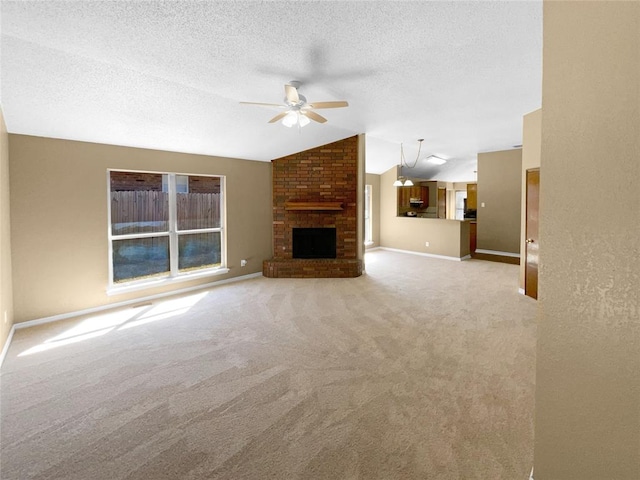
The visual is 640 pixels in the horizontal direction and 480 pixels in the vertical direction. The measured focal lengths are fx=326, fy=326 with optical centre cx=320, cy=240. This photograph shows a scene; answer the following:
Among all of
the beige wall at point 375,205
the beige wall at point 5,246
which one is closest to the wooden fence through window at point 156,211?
the beige wall at point 5,246

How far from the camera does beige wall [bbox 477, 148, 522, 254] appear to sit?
7.62 meters

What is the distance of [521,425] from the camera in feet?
6.63

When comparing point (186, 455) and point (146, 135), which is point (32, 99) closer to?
point (146, 135)

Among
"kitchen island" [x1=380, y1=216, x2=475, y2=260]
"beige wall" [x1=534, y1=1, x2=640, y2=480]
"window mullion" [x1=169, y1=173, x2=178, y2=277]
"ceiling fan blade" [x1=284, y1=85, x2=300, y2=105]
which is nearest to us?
"beige wall" [x1=534, y1=1, x2=640, y2=480]

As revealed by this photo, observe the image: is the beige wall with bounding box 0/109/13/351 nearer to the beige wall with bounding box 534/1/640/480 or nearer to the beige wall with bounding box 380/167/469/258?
the beige wall with bounding box 534/1/640/480

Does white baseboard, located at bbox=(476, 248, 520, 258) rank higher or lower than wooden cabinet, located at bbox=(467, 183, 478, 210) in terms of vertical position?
lower

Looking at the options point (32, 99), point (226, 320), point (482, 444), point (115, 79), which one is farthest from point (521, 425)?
point (32, 99)

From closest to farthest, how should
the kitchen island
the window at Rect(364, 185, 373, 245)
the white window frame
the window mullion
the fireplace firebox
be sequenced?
the white window frame < the window mullion < the fireplace firebox < the kitchen island < the window at Rect(364, 185, 373, 245)

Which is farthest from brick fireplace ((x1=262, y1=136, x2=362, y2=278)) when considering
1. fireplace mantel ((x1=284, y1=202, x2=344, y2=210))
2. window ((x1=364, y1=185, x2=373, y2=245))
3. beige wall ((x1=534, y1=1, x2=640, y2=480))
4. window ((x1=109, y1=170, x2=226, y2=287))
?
beige wall ((x1=534, y1=1, x2=640, y2=480))

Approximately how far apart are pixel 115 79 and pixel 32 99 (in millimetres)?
828

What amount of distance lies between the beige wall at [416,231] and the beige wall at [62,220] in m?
5.85

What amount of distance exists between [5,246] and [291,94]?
3.24m

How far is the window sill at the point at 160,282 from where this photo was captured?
14.7 ft

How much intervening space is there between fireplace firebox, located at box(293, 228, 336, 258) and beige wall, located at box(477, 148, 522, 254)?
4366 millimetres
